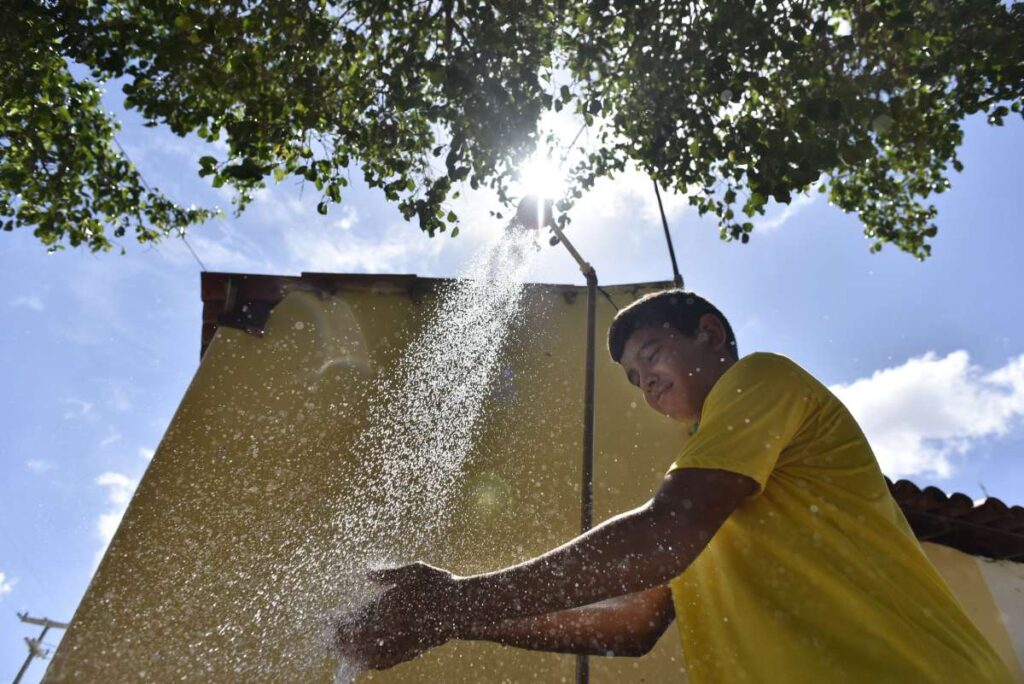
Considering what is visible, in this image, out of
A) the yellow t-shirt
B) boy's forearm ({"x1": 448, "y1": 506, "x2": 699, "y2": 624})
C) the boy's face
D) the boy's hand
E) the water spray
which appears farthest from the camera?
the water spray

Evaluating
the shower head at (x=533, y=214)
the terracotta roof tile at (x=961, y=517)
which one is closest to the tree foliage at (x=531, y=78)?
the shower head at (x=533, y=214)

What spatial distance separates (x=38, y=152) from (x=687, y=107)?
7469 mm

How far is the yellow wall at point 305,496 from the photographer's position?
448 centimetres

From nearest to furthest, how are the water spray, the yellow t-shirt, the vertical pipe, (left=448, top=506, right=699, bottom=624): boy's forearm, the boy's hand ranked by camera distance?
1. the yellow t-shirt
2. (left=448, top=506, right=699, bottom=624): boy's forearm
3. the boy's hand
4. the vertical pipe
5. the water spray

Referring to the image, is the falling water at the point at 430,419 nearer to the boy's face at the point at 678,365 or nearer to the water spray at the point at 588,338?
the water spray at the point at 588,338

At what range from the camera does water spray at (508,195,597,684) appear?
287 centimetres

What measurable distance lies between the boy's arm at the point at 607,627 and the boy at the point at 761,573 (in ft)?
1.14

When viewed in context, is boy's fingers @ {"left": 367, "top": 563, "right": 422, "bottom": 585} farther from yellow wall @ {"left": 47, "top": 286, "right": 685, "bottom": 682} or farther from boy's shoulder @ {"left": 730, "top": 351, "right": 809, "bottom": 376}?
yellow wall @ {"left": 47, "top": 286, "right": 685, "bottom": 682}

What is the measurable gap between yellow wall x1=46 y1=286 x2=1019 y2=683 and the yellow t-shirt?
3400mm

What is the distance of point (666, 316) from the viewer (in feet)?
5.72

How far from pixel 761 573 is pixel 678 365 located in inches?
23.4

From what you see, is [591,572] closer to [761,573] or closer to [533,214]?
[761,573]

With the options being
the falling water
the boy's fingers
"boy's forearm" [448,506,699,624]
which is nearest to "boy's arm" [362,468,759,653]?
"boy's forearm" [448,506,699,624]

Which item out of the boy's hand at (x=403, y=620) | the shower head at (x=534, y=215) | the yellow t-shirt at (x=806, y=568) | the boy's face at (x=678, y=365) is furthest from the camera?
the shower head at (x=534, y=215)
